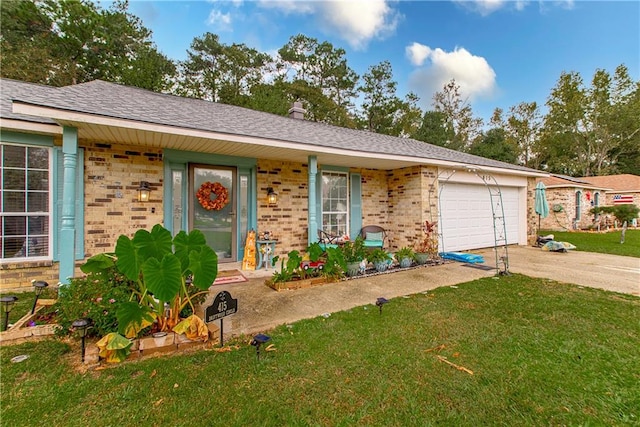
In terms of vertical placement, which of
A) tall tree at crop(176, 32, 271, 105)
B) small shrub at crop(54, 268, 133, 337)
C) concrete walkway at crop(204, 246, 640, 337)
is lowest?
concrete walkway at crop(204, 246, 640, 337)

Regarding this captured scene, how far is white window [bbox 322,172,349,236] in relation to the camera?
7660 millimetres

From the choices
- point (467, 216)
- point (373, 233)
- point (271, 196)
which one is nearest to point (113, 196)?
point (271, 196)

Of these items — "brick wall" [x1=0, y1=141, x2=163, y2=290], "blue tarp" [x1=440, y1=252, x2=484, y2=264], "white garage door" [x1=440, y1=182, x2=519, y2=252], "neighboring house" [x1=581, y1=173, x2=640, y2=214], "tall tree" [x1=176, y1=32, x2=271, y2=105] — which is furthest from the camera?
"tall tree" [x1=176, y1=32, x2=271, y2=105]

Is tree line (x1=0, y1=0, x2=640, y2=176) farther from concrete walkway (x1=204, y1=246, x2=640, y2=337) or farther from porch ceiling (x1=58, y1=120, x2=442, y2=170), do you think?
concrete walkway (x1=204, y1=246, x2=640, y2=337)

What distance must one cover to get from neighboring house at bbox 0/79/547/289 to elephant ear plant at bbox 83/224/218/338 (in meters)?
2.09

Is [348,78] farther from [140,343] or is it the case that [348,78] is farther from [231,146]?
[140,343]

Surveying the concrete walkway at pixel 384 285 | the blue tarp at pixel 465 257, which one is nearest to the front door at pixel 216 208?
the concrete walkway at pixel 384 285

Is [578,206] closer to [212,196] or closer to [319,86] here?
[319,86]

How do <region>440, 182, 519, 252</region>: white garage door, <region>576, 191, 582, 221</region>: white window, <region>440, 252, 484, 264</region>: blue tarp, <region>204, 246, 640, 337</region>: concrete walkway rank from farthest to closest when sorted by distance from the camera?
<region>576, 191, 582, 221</region>: white window, <region>440, 182, 519, 252</region>: white garage door, <region>440, 252, 484, 264</region>: blue tarp, <region>204, 246, 640, 337</region>: concrete walkway

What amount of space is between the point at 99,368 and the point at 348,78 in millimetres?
22666

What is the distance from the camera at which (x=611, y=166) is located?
26156mm

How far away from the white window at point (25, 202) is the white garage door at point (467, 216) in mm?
8489

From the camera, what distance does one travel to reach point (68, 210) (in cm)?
397

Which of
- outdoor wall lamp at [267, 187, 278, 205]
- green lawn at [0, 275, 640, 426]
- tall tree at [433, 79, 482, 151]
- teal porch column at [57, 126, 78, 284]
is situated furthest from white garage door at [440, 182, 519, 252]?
tall tree at [433, 79, 482, 151]
